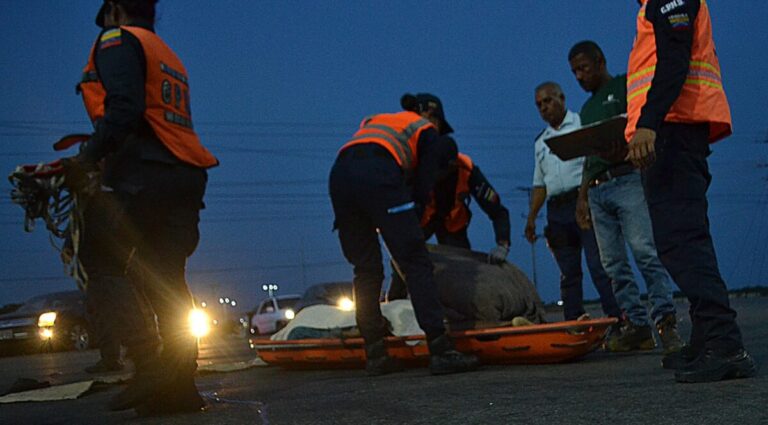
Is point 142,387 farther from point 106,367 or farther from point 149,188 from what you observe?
point 106,367

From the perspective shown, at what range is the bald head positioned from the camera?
5.74 meters

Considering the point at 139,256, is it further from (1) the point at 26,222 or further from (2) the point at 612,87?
(2) the point at 612,87

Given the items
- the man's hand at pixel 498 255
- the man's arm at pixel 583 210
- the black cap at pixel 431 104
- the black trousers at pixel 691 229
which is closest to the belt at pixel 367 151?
the black cap at pixel 431 104

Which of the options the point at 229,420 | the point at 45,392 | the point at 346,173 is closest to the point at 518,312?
the point at 346,173

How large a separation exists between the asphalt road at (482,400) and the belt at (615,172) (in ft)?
3.64

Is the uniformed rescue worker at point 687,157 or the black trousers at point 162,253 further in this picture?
the black trousers at point 162,253

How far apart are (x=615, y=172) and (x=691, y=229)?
1603mm

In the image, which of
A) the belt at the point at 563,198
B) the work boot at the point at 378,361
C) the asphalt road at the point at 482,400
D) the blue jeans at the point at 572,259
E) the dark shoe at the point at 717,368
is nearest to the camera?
the asphalt road at the point at 482,400

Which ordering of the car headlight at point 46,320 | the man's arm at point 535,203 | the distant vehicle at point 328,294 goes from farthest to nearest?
the distant vehicle at point 328,294
the car headlight at point 46,320
the man's arm at point 535,203

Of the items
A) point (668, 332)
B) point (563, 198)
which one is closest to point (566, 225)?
point (563, 198)

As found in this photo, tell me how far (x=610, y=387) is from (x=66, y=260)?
2.54m

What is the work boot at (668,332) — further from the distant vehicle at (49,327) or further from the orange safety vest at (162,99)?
the distant vehicle at (49,327)

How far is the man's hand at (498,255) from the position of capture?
5.16m

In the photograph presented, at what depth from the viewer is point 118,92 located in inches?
118
